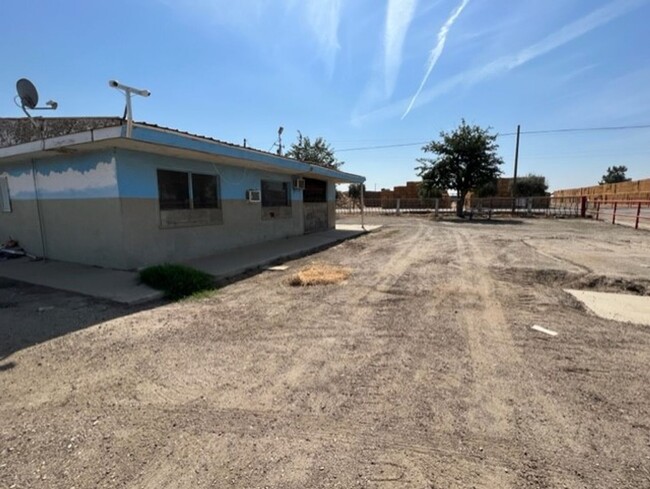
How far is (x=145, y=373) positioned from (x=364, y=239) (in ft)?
37.5

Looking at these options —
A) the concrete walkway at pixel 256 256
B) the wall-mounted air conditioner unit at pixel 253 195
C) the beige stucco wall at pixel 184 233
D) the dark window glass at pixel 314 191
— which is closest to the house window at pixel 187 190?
the beige stucco wall at pixel 184 233

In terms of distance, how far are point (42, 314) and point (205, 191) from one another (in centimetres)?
499

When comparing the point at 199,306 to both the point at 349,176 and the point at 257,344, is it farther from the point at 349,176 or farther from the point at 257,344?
the point at 349,176

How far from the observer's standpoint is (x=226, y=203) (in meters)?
9.89

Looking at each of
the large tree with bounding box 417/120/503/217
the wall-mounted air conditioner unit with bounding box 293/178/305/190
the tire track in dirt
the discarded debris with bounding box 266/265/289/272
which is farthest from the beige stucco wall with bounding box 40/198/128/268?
the large tree with bounding box 417/120/503/217

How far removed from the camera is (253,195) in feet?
35.6

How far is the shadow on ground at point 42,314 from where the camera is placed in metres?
4.05

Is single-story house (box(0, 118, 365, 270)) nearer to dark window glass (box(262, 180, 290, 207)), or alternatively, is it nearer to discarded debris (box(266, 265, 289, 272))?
dark window glass (box(262, 180, 290, 207))

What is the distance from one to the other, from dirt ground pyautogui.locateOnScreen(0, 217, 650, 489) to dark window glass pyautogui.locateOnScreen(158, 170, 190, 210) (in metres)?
3.10

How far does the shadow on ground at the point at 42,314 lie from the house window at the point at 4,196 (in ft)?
15.6

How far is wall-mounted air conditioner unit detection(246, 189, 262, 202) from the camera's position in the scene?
35.2 ft

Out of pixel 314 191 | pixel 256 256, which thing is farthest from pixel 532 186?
pixel 256 256

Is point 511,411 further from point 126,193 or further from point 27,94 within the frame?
point 27,94

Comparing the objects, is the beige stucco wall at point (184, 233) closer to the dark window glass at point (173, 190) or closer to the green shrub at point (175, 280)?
the dark window glass at point (173, 190)
